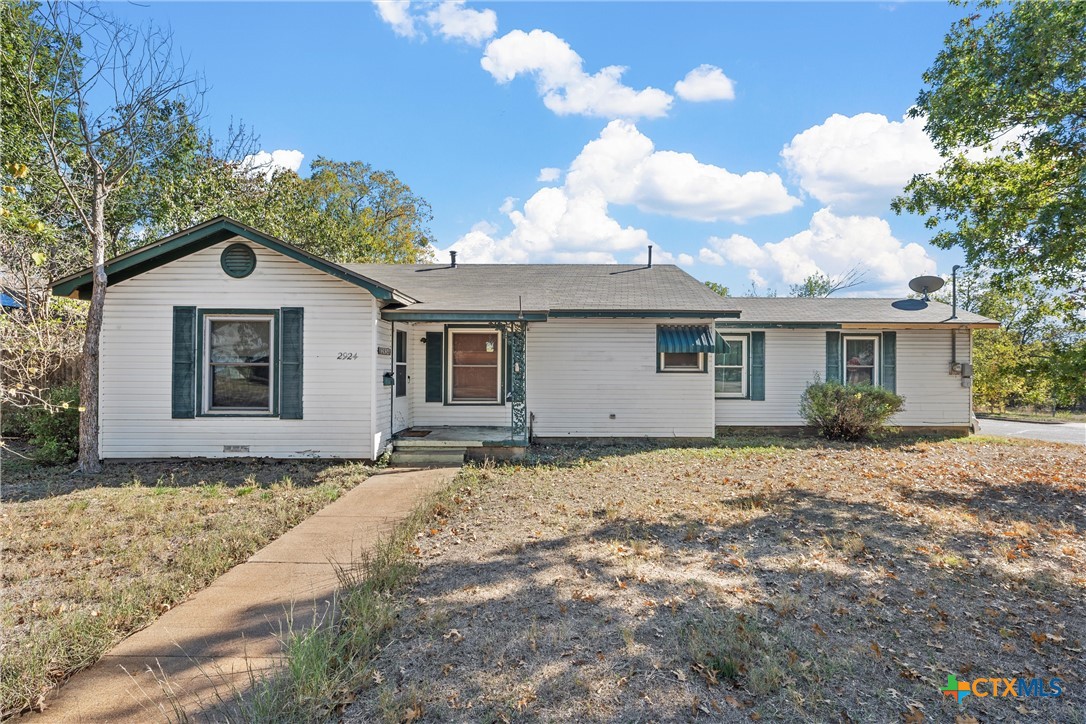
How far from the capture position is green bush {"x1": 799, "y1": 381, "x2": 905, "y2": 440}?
1212 centimetres

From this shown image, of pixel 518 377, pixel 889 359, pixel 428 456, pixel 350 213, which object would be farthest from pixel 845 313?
pixel 350 213

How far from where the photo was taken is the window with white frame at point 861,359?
1363cm

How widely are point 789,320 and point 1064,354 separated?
5521mm

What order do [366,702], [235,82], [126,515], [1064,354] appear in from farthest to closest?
1. [235,82]
2. [1064,354]
3. [126,515]
4. [366,702]

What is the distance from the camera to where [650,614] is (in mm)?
3928

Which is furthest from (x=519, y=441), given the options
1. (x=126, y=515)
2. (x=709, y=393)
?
(x=126, y=515)

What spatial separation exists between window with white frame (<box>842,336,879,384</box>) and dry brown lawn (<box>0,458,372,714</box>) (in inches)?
461

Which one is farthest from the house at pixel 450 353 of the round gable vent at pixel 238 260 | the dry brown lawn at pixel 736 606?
the dry brown lawn at pixel 736 606

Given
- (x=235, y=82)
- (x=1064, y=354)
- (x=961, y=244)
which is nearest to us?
(x=1064, y=354)

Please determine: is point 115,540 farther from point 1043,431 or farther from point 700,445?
point 1043,431

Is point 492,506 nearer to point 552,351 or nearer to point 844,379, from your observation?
point 552,351

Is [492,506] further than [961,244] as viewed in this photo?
No

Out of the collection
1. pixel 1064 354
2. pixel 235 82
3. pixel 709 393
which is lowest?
pixel 709 393
